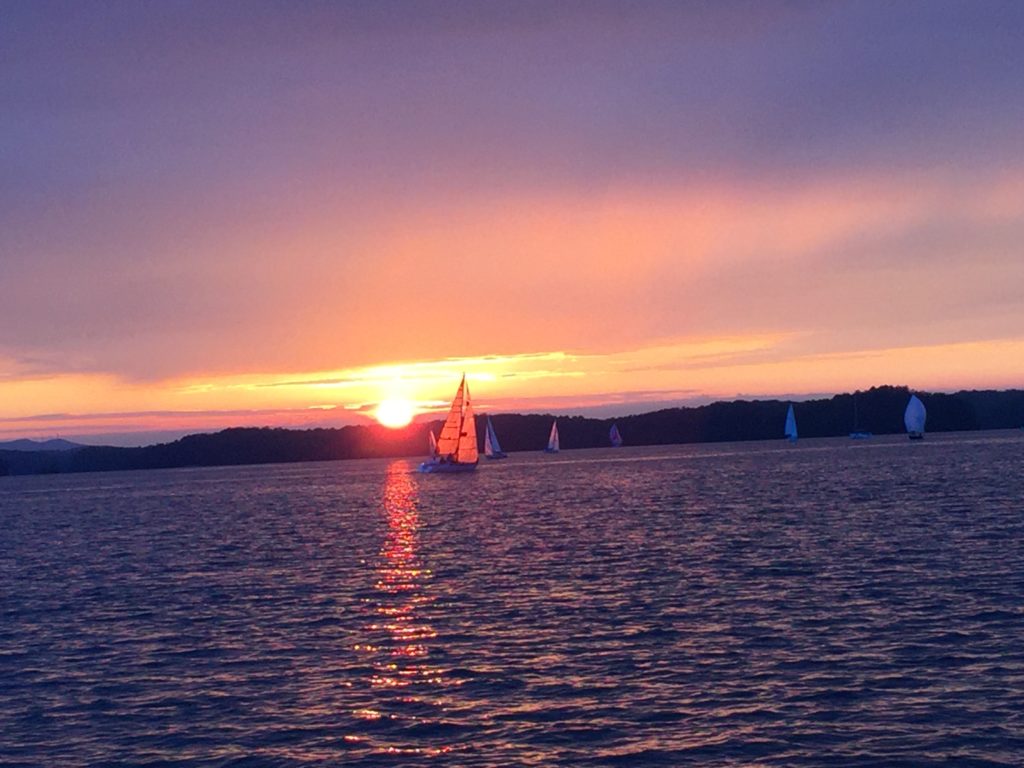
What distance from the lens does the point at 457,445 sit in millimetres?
176250

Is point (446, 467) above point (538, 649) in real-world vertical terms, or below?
above

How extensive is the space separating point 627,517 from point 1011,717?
58459 mm

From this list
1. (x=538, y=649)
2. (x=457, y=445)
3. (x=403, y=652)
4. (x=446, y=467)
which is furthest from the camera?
(x=446, y=467)

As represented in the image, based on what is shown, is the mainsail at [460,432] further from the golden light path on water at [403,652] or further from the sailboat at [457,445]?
the golden light path on water at [403,652]

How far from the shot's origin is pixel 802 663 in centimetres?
2788

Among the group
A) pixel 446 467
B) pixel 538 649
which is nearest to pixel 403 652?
pixel 538 649

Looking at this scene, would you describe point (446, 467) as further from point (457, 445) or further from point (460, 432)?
point (460, 432)

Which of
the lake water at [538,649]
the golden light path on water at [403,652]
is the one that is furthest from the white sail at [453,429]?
the golden light path on water at [403,652]

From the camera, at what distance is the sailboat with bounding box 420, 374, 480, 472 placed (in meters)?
164

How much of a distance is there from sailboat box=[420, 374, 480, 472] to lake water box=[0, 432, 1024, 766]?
94.9 metres

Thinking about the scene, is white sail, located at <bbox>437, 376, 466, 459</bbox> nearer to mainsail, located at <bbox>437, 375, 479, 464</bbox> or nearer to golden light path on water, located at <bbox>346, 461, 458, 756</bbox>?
mainsail, located at <bbox>437, 375, 479, 464</bbox>

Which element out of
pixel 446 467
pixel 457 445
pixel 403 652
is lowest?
pixel 403 652

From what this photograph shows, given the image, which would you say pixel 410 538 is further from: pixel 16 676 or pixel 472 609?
pixel 16 676

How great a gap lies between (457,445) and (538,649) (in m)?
146
